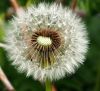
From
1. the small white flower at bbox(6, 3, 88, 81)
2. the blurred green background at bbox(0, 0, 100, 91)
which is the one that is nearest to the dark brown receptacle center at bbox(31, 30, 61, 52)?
the small white flower at bbox(6, 3, 88, 81)

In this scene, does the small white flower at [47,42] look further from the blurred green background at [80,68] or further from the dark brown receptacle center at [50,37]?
the blurred green background at [80,68]

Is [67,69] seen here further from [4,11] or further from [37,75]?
[4,11]

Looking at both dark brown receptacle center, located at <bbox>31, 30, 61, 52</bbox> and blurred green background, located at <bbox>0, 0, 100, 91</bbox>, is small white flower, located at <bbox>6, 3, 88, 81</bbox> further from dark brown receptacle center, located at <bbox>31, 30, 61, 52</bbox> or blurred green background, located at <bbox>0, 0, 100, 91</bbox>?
blurred green background, located at <bbox>0, 0, 100, 91</bbox>

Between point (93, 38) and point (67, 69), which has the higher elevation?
point (67, 69)

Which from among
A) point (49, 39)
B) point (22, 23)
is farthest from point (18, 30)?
point (49, 39)

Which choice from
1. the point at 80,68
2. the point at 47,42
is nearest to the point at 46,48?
the point at 47,42

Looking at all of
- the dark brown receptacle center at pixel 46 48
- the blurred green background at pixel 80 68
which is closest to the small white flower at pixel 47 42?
the dark brown receptacle center at pixel 46 48
